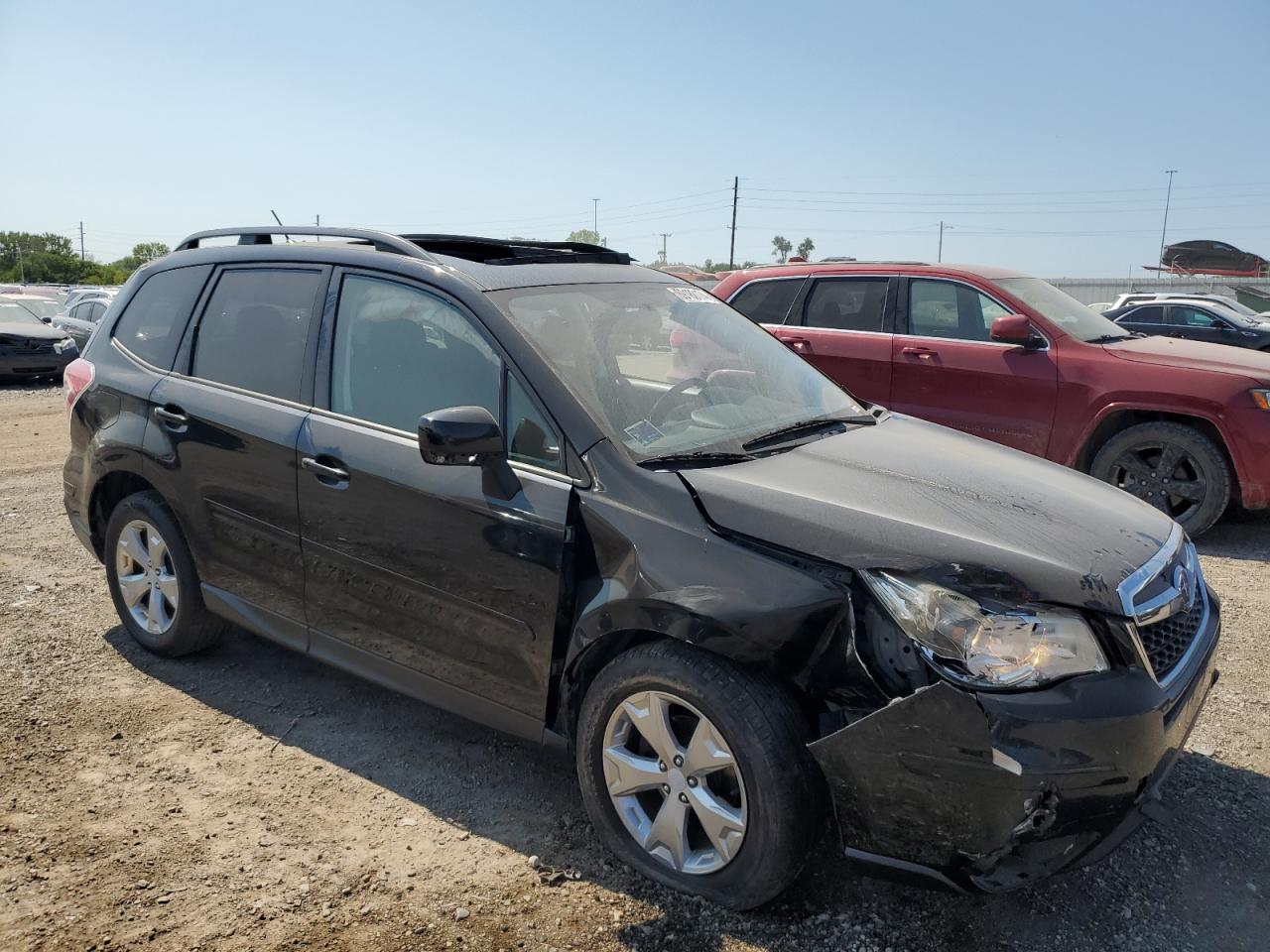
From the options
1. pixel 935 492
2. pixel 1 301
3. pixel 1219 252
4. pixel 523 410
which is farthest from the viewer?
pixel 1219 252

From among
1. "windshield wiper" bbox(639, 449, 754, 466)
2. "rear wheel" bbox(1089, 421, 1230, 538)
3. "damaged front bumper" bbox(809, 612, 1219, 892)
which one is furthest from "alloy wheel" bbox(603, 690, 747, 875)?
"rear wheel" bbox(1089, 421, 1230, 538)

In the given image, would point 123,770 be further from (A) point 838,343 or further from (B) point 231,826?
(A) point 838,343

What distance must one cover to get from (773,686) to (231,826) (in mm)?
1846

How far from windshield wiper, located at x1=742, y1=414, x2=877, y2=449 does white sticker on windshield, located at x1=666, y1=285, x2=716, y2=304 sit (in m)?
0.78

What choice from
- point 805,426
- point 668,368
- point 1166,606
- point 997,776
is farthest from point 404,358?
point 1166,606

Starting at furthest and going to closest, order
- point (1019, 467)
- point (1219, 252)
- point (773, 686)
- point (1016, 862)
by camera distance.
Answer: point (1219, 252) < point (1019, 467) < point (773, 686) < point (1016, 862)

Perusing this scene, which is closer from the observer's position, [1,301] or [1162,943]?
[1162,943]

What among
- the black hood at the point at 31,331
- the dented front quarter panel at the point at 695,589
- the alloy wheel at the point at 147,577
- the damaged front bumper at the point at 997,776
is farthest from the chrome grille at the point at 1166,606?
the black hood at the point at 31,331

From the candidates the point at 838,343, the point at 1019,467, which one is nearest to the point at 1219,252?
the point at 838,343

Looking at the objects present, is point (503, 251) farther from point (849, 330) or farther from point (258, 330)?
point (849, 330)

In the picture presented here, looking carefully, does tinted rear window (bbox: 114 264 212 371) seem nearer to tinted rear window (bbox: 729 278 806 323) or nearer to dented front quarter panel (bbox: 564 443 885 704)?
dented front quarter panel (bbox: 564 443 885 704)

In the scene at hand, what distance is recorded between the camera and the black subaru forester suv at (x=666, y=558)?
2299mm

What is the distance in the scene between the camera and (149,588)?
4238 mm

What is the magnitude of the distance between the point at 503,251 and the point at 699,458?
138 centimetres
